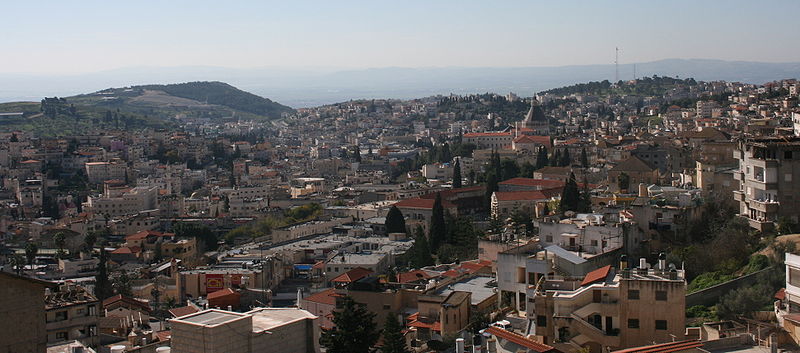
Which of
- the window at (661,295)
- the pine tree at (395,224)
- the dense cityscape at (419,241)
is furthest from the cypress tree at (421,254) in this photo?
the window at (661,295)

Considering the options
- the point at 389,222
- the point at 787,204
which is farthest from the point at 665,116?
the point at 787,204

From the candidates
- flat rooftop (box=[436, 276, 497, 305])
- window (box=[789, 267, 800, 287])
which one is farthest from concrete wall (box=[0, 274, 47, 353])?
flat rooftop (box=[436, 276, 497, 305])

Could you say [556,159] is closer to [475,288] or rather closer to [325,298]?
[325,298]

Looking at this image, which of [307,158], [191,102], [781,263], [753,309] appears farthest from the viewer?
[191,102]

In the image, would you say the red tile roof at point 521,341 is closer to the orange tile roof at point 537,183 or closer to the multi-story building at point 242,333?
the multi-story building at point 242,333

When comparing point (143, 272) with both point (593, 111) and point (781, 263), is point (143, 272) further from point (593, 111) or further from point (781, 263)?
point (593, 111)

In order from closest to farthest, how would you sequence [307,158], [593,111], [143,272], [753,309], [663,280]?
[663,280], [753,309], [143,272], [307,158], [593,111]

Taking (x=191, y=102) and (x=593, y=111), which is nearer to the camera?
(x=593, y=111)
